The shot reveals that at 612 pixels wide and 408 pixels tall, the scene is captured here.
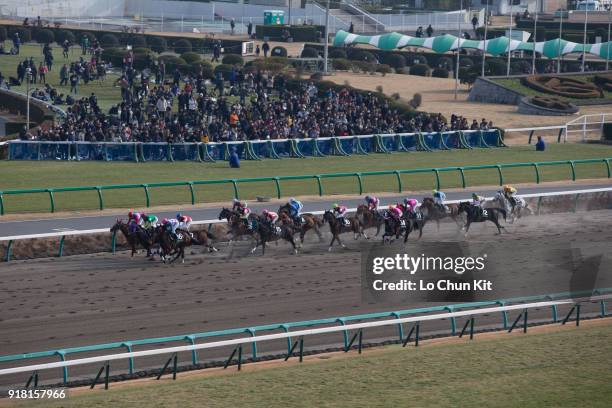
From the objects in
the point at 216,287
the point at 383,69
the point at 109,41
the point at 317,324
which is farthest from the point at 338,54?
the point at 317,324

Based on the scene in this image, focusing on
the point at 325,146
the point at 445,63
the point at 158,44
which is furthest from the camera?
the point at 445,63

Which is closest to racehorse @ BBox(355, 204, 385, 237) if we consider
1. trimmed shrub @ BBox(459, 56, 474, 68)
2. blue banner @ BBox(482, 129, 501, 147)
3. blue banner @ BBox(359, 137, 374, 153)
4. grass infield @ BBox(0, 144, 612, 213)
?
grass infield @ BBox(0, 144, 612, 213)

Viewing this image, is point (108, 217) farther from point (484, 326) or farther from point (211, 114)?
point (211, 114)

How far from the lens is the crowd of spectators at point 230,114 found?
130ft

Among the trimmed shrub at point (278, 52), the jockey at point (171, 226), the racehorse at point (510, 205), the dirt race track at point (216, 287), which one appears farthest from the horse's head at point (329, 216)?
the trimmed shrub at point (278, 52)

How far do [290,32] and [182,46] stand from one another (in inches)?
428

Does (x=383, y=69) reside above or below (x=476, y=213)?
above

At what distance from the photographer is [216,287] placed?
23203mm

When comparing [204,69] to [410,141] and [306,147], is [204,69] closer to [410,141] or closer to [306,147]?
[410,141]

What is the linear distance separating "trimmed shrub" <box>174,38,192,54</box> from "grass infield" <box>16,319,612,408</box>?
162 feet

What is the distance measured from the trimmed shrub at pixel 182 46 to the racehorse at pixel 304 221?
1590 inches

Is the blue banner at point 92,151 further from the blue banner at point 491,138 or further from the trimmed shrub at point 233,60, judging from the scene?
the trimmed shrub at point 233,60

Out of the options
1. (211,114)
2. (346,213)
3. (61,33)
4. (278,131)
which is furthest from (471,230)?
(61,33)

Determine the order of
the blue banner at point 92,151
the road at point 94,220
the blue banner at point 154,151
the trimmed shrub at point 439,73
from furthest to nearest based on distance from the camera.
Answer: the trimmed shrub at point 439,73 < the blue banner at point 154,151 < the blue banner at point 92,151 < the road at point 94,220
